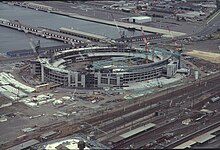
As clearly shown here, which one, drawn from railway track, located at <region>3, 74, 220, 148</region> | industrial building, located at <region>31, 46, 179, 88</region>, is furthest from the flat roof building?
railway track, located at <region>3, 74, 220, 148</region>

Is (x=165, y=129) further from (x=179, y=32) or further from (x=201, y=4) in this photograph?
(x=201, y=4)

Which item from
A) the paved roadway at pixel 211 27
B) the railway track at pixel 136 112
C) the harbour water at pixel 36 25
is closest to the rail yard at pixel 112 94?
the railway track at pixel 136 112

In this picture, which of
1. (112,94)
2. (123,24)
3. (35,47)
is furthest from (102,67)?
(123,24)

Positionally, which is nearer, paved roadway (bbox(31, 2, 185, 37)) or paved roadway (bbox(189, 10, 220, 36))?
paved roadway (bbox(31, 2, 185, 37))

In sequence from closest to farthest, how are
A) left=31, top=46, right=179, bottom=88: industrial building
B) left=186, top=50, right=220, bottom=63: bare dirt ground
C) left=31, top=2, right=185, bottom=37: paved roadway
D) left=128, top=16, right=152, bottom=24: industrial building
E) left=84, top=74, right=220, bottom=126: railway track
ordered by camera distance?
left=84, top=74, right=220, bottom=126: railway track, left=31, top=46, right=179, bottom=88: industrial building, left=186, top=50, right=220, bottom=63: bare dirt ground, left=31, top=2, right=185, bottom=37: paved roadway, left=128, top=16, right=152, bottom=24: industrial building

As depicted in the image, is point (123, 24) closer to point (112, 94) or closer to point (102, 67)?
point (102, 67)

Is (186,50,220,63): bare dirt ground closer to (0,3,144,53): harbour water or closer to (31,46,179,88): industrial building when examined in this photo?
(31,46,179,88): industrial building

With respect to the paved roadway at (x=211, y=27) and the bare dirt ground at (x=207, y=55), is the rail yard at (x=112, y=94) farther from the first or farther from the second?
the paved roadway at (x=211, y=27)
